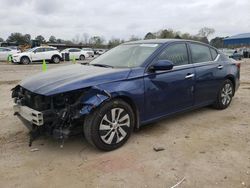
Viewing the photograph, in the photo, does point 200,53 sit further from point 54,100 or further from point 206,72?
point 54,100

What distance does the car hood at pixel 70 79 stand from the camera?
3.77 meters

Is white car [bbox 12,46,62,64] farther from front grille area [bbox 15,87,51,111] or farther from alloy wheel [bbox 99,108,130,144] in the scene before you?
alloy wheel [bbox 99,108,130,144]

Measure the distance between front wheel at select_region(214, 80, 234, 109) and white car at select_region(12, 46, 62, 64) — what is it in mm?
20480

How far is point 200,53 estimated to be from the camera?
221 inches

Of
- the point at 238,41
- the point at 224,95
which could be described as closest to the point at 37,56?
the point at 224,95

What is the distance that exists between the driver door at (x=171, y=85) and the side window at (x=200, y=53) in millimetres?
218

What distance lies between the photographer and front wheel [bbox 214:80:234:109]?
601cm

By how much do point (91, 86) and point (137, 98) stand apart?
75cm

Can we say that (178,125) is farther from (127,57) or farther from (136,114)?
(127,57)

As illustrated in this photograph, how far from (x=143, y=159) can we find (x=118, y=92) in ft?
3.17

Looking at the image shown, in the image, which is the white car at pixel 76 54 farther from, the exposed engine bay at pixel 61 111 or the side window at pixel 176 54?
the exposed engine bay at pixel 61 111

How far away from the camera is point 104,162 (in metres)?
3.71

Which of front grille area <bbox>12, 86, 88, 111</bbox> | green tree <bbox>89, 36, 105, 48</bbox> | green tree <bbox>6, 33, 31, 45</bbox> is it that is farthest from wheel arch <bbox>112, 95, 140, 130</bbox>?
green tree <bbox>6, 33, 31, 45</bbox>

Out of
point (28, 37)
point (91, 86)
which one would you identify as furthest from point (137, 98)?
point (28, 37)
